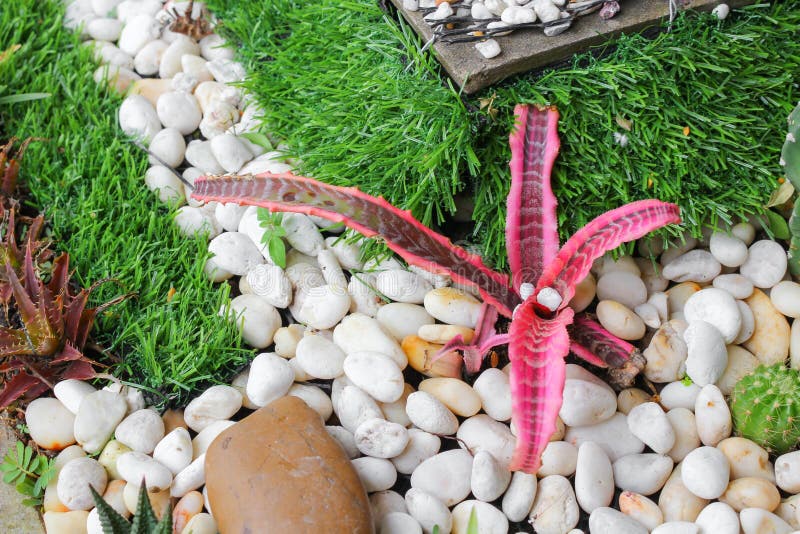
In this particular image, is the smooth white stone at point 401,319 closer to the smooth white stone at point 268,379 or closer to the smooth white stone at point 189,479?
the smooth white stone at point 268,379

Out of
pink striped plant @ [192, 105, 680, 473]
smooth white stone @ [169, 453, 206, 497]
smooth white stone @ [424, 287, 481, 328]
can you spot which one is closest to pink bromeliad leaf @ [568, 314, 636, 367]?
pink striped plant @ [192, 105, 680, 473]

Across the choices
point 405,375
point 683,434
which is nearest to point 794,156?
point 683,434

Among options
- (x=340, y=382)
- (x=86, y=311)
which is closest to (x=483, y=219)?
(x=340, y=382)

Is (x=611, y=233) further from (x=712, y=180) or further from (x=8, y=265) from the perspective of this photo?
(x=8, y=265)

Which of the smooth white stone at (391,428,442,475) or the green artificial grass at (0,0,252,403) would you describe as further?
the green artificial grass at (0,0,252,403)

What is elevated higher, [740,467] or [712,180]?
[712,180]

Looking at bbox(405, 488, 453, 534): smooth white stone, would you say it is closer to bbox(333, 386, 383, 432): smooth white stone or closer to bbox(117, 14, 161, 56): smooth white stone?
bbox(333, 386, 383, 432): smooth white stone
